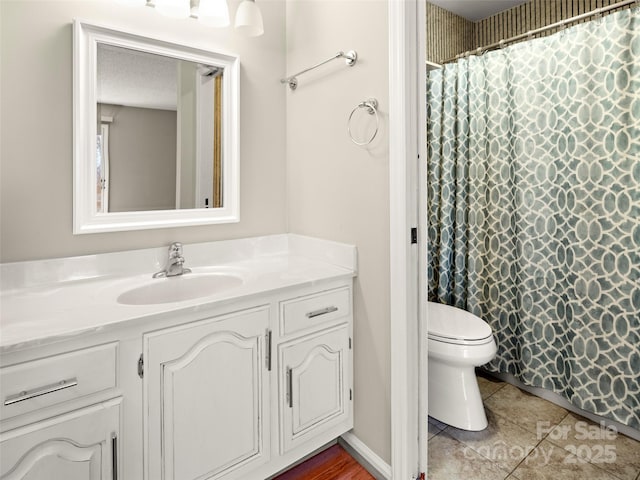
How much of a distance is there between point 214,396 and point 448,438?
113cm

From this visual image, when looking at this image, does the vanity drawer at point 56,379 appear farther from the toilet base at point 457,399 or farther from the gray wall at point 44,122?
the toilet base at point 457,399

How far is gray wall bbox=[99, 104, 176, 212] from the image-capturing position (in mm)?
1458

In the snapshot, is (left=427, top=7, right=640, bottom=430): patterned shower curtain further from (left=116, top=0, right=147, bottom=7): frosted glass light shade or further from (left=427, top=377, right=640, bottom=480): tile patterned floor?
(left=116, top=0, right=147, bottom=7): frosted glass light shade

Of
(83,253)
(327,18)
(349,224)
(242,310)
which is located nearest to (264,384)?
(242,310)

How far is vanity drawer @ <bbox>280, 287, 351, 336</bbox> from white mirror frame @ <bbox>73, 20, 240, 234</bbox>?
0.60 meters

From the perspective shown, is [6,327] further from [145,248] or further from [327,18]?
[327,18]

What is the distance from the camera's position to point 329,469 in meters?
1.51

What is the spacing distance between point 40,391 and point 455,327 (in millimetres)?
1642

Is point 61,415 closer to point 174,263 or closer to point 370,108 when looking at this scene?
point 174,263

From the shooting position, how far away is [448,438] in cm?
169

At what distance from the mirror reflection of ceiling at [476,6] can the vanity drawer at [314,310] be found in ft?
7.29

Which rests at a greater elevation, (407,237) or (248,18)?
(248,18)

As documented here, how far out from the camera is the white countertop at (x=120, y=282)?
37.8 inches

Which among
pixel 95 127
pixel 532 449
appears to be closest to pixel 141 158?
pixel 95 127
